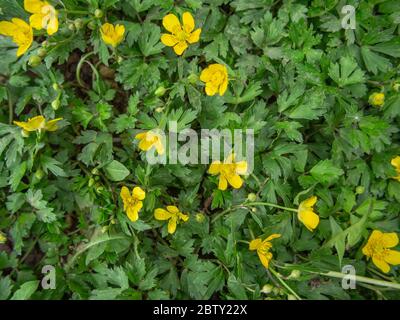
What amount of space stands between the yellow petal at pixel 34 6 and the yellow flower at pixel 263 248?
66.3 inches

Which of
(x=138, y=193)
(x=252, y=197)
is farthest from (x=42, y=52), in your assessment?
(x=252, y=197)

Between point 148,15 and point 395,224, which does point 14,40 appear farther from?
point 395,224

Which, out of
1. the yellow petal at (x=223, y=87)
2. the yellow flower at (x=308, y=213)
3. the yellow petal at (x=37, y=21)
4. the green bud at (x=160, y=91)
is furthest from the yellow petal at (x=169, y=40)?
the yellow flower at (x=308, y=213)

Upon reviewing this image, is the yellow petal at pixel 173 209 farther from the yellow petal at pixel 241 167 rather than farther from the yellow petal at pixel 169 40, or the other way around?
the yellow petal at pixel 169 40

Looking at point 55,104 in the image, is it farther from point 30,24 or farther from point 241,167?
point 241,167

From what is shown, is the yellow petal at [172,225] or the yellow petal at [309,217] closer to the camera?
the yellow petal at [309,217]

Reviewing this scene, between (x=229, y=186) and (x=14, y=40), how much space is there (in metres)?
1.46

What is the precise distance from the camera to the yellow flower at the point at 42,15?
233cm

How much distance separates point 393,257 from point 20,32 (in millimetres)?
2413

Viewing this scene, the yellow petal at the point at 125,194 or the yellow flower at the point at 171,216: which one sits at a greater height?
the yellow petal at the point at 125,194

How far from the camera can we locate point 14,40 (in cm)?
247

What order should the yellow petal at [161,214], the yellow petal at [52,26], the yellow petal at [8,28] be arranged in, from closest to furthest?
the yellow petal at [52,26] → the yellow petal at [8,28] → the yellow petal at [161,214]

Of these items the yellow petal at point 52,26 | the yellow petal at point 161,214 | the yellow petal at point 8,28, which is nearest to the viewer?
the yellow petal at point 52,26

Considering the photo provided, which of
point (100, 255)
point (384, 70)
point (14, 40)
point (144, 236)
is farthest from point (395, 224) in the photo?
A: point (14, 40)
